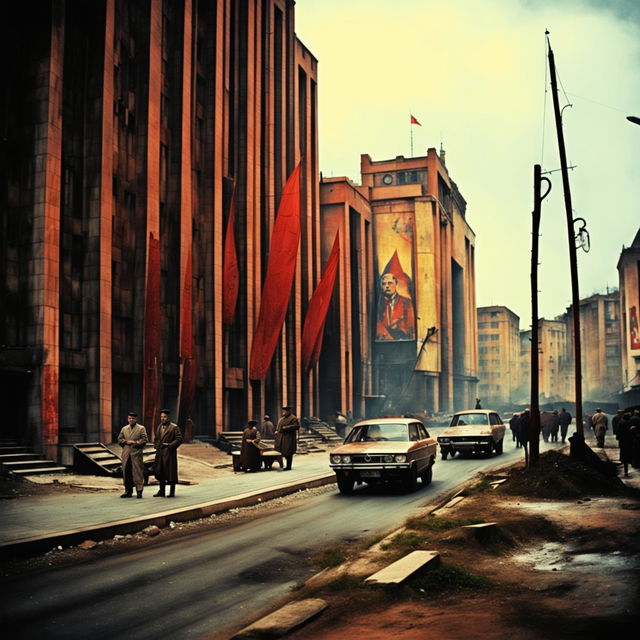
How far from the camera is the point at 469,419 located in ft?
101

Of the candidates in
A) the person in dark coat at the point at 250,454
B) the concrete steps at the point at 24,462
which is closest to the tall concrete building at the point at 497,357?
the person in dark coat at the point at 250,454

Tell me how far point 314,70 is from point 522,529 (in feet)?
168

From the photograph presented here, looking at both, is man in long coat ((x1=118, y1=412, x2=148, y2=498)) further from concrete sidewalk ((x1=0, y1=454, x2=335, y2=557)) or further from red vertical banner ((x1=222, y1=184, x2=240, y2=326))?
red vertical banner ((x1=222, y1=184, x2=240, y2=326))

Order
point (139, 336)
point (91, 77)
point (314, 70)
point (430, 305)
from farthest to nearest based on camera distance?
point (430, 305)
point (314, 70)
point (139, 336)
point (91, 77)

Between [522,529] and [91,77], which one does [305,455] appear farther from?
[522,529]

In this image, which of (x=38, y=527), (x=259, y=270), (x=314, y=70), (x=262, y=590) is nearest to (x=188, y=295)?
(x=259, y=270)

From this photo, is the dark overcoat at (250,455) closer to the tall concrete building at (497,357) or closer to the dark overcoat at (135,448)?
the dark overcoat at (135,448)

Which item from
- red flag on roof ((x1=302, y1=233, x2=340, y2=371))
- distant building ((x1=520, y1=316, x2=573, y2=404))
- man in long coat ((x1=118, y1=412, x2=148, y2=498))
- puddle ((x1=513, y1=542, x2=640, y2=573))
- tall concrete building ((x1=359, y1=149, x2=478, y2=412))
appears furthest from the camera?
distant building ((x1=520, y1=316, x2=573, y2=404))

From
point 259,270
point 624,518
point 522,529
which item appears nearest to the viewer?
point 522,529

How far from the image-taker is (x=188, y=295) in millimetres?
32938

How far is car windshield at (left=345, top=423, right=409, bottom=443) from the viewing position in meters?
18.5

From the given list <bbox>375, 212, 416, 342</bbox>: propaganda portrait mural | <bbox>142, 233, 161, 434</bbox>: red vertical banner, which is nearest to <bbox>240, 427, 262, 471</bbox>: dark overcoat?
<bbox>142, 233, 161, 434</bbox>: red vertical banner

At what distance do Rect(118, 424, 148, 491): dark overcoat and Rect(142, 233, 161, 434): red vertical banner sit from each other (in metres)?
12.4

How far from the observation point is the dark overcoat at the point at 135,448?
16.6 m
